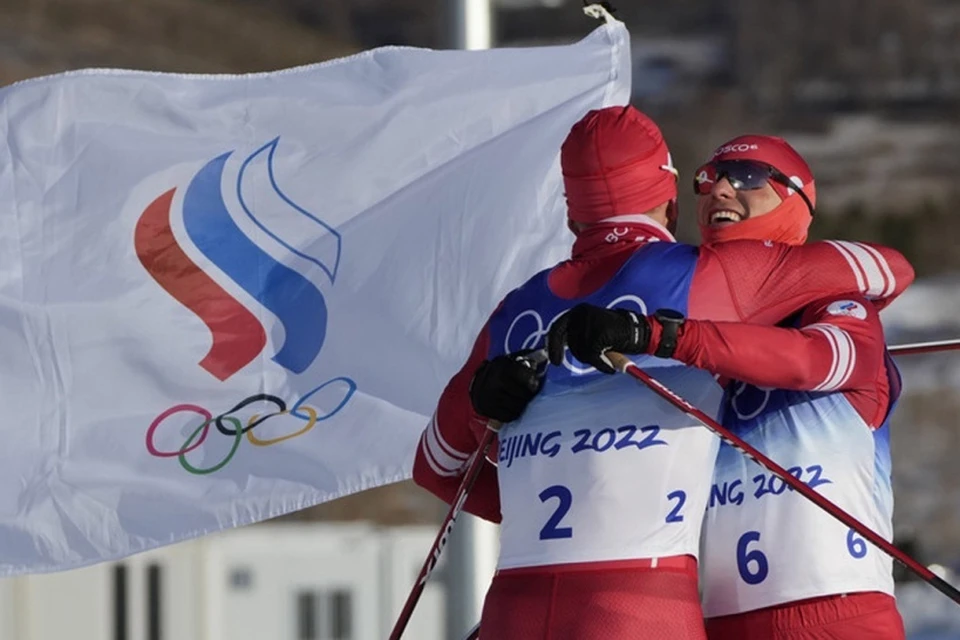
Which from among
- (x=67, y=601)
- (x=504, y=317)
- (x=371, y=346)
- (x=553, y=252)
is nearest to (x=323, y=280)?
(x=371, y=346)

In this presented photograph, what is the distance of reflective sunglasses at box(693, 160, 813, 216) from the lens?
4.99 m

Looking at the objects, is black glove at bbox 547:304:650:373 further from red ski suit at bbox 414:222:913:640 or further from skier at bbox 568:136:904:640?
skier at bbox 568:136:904:640

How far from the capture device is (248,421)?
6465 mm

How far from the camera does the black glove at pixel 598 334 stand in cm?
423

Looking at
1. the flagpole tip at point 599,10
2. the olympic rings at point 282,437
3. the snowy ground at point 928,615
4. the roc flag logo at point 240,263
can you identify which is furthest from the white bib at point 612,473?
the snowy ground at point 928,615

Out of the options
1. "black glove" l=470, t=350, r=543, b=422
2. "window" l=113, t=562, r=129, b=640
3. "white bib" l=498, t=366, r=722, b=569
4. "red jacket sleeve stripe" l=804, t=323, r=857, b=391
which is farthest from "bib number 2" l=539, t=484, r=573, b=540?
"window" l=113, t=562, r=129, b=640

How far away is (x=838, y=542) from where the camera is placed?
4637 mm

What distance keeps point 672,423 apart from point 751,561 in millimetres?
407

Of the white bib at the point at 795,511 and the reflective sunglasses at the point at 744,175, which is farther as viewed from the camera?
the reflective sunglasses at the point at 744,175

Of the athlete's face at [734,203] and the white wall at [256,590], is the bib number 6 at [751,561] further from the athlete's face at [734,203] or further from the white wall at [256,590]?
the white wall at [256,590]

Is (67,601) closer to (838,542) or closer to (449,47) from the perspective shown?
(449,47)

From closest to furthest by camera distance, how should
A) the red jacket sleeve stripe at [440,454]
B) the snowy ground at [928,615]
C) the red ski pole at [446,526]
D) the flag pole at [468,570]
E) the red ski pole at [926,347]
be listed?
the red ski pole at [446,526], the red jacket sleeve stripe at [440,454], the red ski pole at [926,347], the flag pole at [468,570], the snowy ground at [928,615]

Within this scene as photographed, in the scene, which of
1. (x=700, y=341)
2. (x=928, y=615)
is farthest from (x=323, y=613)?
(x=700, y=341)

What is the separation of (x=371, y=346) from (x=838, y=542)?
2122 mm
